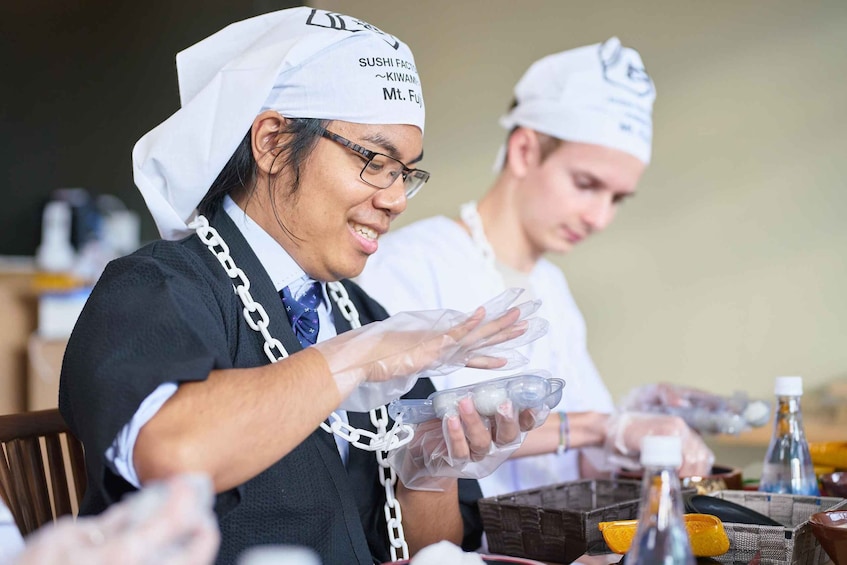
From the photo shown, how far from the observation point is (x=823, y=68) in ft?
11.3

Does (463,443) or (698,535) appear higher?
(463,443)

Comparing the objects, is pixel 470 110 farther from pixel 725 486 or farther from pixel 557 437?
pixel 725 486

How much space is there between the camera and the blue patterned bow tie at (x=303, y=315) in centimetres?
136

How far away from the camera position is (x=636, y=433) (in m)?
1.78

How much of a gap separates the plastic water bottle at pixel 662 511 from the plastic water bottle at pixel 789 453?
2.51 feet

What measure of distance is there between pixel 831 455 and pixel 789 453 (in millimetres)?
208

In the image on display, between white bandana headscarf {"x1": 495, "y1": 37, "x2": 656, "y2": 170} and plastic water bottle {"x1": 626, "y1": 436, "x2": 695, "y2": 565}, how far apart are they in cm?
158

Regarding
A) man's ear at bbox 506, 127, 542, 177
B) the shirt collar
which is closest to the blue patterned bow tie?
the shirt collar

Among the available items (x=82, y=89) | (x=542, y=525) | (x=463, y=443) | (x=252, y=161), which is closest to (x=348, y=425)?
(x=463, y=443)

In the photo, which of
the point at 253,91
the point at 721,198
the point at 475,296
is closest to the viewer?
the point at 253,91

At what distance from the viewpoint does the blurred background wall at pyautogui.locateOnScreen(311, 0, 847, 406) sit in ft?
11.3

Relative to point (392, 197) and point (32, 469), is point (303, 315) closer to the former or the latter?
point (392, 197)

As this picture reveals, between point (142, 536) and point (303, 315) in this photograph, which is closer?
point (142, 536)

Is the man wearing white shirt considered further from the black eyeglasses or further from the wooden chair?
the wooden chair
